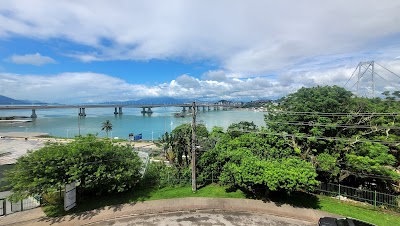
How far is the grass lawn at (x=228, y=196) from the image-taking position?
43.0 feet

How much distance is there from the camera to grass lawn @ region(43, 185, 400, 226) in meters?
13.1

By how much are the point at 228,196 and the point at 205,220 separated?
310 cm

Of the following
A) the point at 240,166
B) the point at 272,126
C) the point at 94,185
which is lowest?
the point at 94,185

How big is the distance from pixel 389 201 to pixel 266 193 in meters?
7.10

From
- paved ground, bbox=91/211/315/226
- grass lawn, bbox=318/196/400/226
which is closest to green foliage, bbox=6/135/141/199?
paved ground, bbox=91/211/315/226

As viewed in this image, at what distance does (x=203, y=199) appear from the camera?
590 inches

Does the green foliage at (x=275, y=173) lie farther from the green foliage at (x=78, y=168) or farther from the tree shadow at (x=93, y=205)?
the green foliage at (x=78, y=168)

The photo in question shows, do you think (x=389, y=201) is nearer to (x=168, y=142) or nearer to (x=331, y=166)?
(x=331, y=166)

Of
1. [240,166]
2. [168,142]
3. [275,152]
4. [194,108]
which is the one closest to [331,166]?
[275,152]

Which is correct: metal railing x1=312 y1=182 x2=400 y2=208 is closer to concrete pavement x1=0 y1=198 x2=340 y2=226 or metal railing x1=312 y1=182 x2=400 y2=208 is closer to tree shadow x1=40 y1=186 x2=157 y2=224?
concrete pavement x1=0 y1=198 x2=340 y2=226

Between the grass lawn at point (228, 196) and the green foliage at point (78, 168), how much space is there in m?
0.78

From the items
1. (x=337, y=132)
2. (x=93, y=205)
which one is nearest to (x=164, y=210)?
(x=93, y=205)

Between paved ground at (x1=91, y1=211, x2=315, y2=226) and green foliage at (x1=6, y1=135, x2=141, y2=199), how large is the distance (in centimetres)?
210

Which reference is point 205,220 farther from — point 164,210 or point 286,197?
point 286,197
